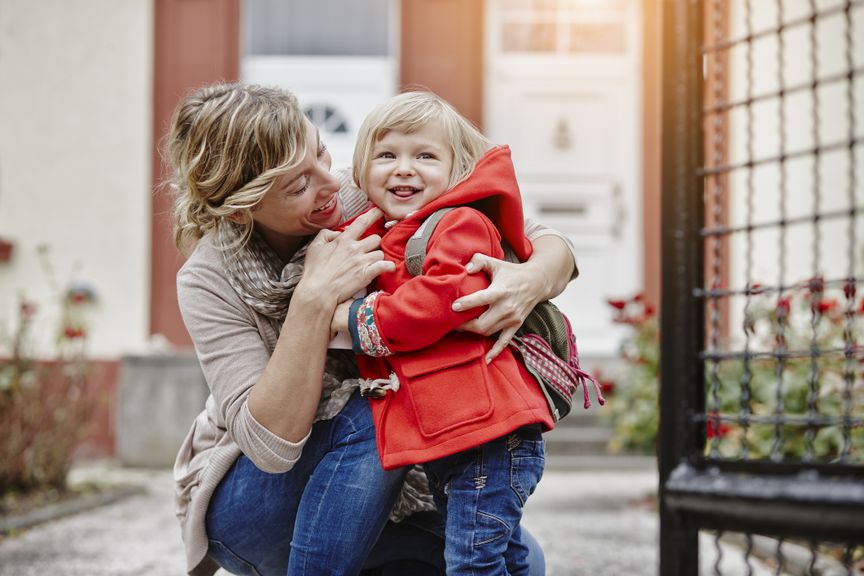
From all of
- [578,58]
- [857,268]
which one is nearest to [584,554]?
[857,268]

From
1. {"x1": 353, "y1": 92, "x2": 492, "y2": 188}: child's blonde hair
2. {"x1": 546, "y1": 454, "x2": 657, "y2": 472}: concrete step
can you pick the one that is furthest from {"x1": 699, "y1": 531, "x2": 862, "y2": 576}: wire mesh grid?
{"x1": 546, "y1": 454, "x2": 657, "y2": 472}: concrete step

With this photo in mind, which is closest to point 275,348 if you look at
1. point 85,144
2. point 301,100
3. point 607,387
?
A: point 607,387

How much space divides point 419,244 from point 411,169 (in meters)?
0.22

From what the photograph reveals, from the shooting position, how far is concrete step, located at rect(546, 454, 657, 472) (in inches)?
232

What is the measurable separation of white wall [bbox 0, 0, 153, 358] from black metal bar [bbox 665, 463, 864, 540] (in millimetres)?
6248

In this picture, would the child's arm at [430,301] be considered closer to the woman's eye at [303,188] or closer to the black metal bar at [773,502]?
the woman's eye at [303,188]

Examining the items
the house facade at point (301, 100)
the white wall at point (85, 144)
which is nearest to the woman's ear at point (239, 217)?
the house facade at point (301, 100)

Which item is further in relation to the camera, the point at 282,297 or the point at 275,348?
the point at 282,297

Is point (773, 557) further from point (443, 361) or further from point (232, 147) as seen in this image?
point (232, 147)

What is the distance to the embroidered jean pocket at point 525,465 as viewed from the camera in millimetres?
1856

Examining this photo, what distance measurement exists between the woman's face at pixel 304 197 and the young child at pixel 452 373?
137 millimetres

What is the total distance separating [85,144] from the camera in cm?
Result: 688

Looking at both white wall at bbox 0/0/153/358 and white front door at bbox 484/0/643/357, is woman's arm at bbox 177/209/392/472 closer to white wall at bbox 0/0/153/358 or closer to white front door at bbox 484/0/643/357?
white wall at bbox 0/0/153/358

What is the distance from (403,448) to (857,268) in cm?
520
